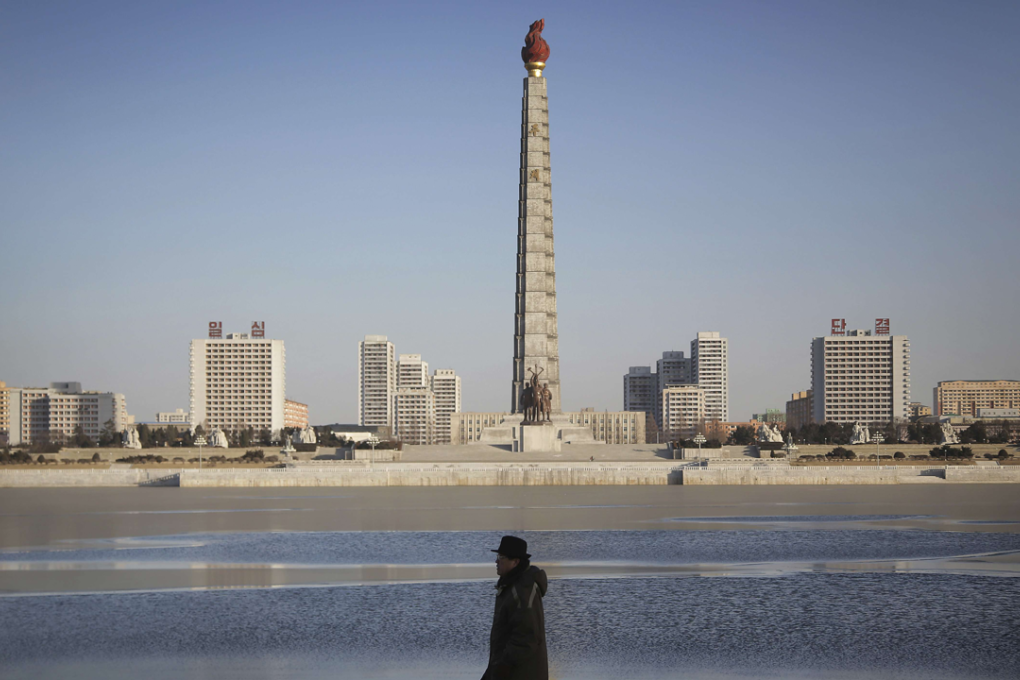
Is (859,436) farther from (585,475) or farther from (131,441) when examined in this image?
(131,441)

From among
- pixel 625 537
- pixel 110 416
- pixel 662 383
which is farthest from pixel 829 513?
pixel 662 383

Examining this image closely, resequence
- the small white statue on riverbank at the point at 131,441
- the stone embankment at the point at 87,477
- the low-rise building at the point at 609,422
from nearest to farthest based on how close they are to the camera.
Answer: the stone embankment at the point at 87,477 < the small white statue on riverbank at the point at 131,441 < the low-rise building at the point at 609,422

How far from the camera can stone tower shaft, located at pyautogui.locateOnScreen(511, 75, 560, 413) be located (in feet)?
195

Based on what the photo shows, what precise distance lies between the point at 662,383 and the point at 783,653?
167931mm

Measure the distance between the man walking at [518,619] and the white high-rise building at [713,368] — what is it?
176455mm

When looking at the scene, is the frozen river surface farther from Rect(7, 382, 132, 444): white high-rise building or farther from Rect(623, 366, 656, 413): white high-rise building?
Rect(623, 366, 656, 413): white high-rise building

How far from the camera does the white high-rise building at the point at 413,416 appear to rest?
16675 centimetres

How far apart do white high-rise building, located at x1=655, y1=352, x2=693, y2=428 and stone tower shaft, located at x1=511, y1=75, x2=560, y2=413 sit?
11635 centimetres

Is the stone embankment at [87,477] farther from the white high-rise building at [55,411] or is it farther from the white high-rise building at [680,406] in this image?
the white high-rise building at [680,406]

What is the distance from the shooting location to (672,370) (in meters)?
179

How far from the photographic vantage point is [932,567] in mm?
15086

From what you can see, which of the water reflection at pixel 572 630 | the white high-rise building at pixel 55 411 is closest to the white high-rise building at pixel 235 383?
the white high-rise building at pixel 55 411

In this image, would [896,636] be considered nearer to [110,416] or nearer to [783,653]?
[783,653]

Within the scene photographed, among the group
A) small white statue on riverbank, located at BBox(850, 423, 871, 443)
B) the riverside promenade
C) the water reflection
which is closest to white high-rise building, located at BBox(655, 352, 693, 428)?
small white statue on riverbank, located at BBox(850, 423, 871, 443)
